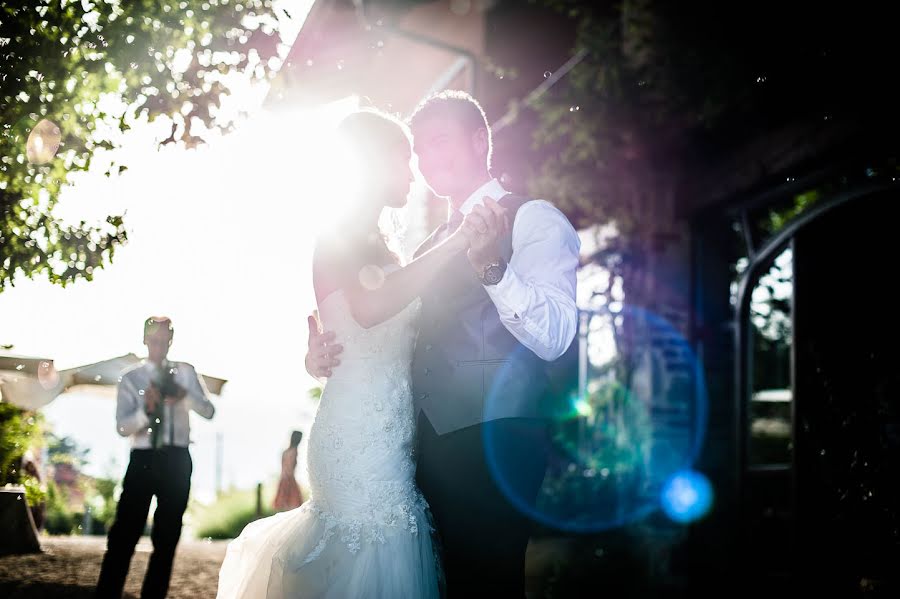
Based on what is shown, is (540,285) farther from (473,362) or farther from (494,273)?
(473,362)

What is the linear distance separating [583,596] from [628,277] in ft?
9.88

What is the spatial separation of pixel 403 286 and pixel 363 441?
0.62 metres

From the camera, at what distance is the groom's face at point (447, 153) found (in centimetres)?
263

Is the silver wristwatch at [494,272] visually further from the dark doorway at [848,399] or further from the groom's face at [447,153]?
the dark doorway at [848,399]

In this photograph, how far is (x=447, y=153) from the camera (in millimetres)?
2664

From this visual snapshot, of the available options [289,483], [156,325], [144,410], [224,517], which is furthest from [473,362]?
[224,517]

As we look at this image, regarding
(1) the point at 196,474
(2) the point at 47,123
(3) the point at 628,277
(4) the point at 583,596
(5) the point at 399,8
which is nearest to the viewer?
(2) the point at 47,123

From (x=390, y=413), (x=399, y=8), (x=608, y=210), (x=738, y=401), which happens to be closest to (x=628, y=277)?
(x=608, y=210)

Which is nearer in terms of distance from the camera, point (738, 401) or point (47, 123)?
point (47, 123)

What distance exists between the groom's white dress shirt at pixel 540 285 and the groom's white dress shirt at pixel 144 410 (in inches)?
107

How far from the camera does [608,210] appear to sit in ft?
24.5

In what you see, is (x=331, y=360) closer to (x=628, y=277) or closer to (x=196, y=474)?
(x=196, y=474)

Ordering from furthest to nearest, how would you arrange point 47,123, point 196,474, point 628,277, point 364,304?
point 628,277
point 196,474
point 47,123
point 364,304

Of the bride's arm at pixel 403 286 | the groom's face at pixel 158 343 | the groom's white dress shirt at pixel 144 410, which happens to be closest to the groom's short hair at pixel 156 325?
the groom's face at pixel 158 343
